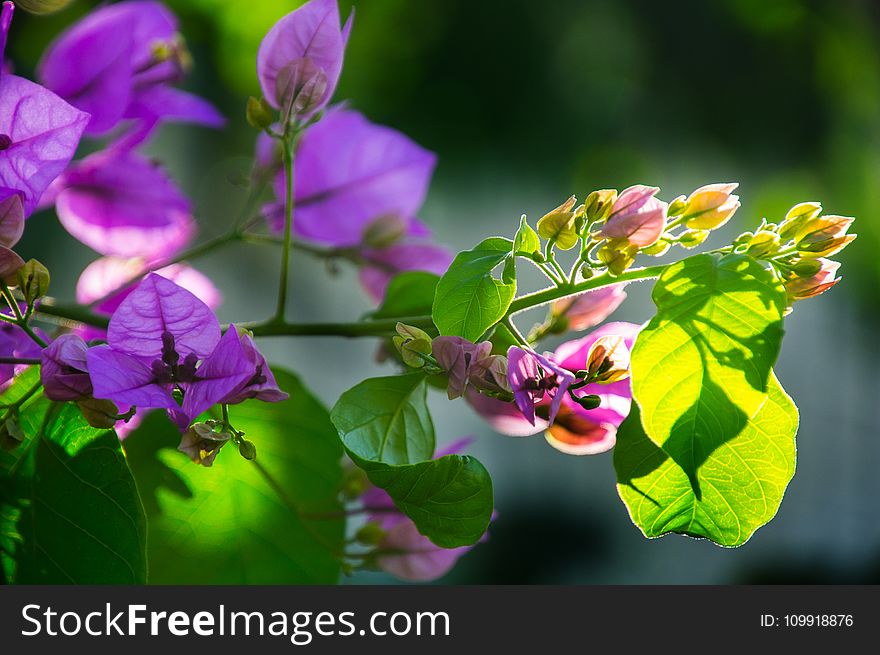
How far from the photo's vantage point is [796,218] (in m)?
0.21

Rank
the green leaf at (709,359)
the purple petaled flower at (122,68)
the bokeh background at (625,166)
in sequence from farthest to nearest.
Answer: the bokeh background at (625,166), the purple petaled flower at (122,68), the green leaf at (709,359)

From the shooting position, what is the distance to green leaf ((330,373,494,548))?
197 millimetres

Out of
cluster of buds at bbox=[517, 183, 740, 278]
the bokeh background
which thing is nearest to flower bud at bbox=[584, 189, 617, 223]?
cluster of buds at bbox=[517, 183, 740, 278]

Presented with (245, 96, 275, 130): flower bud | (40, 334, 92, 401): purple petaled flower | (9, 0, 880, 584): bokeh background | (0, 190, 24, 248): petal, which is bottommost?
(40, 334, 92, 401): purple petaled flower

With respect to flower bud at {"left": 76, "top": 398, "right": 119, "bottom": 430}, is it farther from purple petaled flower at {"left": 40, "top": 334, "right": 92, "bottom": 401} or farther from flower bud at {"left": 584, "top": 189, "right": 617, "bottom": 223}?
flower bud at {"left": 584, "top": 189, "right": 617, "bottom": 223}

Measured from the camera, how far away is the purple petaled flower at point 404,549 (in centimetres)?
32

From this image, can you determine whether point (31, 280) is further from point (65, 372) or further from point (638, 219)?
Answer: point (638, 219)

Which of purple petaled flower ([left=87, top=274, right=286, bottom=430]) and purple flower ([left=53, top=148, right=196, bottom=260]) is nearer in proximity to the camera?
purple petaled flower ([left=87, top=274, right=286, bottom=430])

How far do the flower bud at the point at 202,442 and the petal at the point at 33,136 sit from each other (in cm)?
7

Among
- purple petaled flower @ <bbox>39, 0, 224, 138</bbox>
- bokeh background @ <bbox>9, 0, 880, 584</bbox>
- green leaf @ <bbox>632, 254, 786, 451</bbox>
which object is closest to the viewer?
green leaf @ <bbox>632, 254, 786, 451</bbox>

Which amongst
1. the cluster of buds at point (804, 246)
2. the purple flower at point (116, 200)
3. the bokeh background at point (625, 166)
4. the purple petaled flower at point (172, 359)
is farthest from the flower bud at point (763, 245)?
the bokeh background at point (625, 166)

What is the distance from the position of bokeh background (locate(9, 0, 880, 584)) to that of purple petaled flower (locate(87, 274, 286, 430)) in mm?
1760

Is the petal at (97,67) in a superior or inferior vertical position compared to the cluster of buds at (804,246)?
superior

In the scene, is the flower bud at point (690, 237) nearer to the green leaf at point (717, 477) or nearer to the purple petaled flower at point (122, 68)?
the green leaf at point (717, 477)
